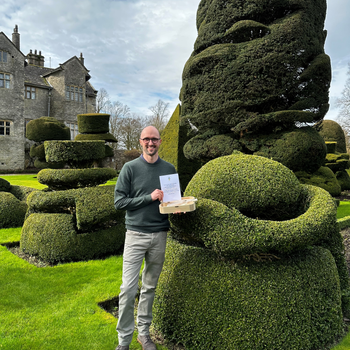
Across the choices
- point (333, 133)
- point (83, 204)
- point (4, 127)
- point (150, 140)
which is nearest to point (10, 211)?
point (83, 204)

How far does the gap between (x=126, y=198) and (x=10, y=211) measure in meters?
8.04

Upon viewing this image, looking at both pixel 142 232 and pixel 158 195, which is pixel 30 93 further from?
pixel 158 195

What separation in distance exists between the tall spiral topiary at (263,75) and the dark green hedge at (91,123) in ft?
44.8

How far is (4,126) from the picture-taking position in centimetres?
2991

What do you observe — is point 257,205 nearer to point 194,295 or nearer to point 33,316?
point 194,295

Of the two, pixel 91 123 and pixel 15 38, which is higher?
pixel 15 38

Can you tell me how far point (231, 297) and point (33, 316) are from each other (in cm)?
295

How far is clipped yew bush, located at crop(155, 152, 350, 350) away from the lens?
9.20 feet

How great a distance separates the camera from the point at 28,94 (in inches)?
1271

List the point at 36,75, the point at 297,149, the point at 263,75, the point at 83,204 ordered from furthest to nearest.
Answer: the point at 36,75
the point at 263,75
the point at 297,149
the point at 83,204

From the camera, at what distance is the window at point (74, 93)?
3419 cm

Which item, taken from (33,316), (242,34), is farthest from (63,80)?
(33,316)

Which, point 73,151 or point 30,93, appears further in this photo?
point 30,93

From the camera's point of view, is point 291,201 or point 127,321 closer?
point 127,321
